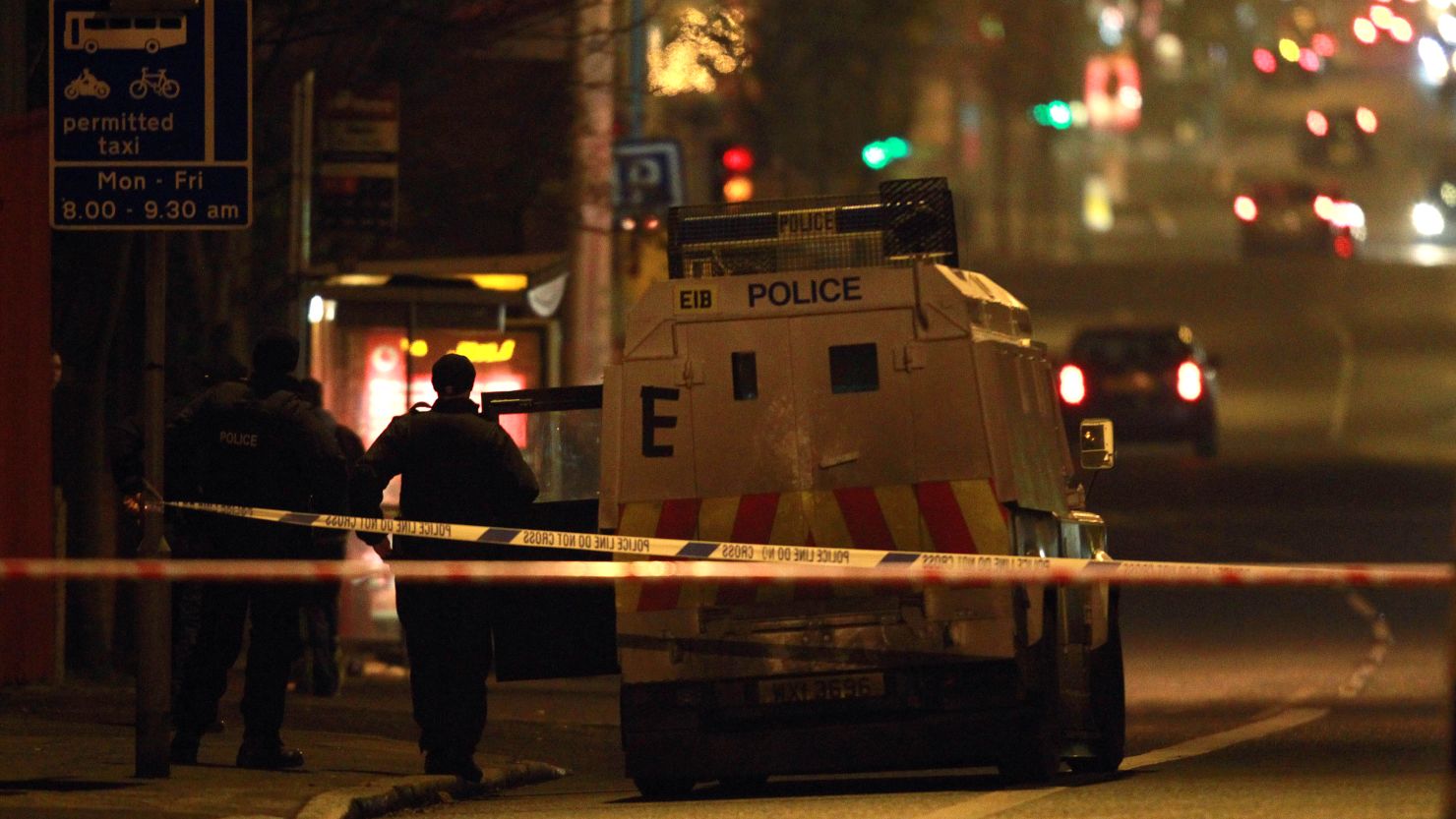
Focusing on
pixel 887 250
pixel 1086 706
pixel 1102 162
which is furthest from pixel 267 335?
pixel 1102 162

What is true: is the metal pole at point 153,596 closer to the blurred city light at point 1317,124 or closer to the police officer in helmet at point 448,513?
the police officer in helmet at point 448,513

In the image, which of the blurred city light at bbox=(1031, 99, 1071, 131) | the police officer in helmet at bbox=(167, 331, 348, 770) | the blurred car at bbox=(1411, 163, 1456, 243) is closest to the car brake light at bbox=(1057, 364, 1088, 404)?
the blurred city light at bbox=(1031, 99, 1071, 131)

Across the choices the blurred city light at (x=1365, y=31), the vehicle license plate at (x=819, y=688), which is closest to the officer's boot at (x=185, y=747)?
the vehicle license plate at (x=819, y=688)

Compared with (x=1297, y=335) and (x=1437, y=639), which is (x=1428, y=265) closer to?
(x=1297, y=335)

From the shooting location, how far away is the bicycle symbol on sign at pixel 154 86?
1100 centimetres

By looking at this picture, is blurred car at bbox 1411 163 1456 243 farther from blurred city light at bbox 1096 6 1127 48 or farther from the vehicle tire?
the vehicle tire

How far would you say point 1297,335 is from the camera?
176ft

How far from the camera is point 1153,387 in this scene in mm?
34188

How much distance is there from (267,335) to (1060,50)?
78.1m

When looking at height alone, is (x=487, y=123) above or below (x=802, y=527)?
above

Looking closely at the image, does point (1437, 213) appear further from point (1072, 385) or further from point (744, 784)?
point (744, 784)

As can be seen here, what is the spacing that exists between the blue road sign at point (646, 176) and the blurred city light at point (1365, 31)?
1213 inches

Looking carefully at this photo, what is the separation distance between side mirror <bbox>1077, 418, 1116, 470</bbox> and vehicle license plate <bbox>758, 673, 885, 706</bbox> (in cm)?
206

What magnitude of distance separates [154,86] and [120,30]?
24cm
